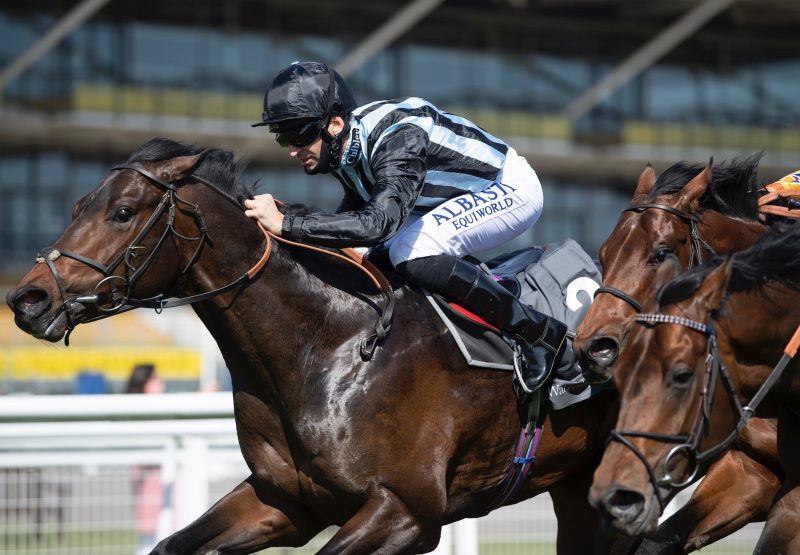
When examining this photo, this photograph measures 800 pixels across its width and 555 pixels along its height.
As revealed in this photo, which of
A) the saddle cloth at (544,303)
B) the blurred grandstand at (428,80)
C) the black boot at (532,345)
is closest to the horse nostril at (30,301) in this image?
the saddle cloth at (544,303)

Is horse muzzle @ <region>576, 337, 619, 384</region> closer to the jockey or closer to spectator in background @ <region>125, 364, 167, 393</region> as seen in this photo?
the jockey

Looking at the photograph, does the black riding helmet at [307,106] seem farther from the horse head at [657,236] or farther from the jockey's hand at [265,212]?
the horse head at [657,236]

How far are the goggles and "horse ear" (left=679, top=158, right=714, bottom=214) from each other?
3.79ft

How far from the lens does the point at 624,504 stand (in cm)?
275

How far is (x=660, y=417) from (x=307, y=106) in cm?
146

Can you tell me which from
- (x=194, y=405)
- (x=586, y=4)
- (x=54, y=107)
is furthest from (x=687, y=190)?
(x=586, y=4)

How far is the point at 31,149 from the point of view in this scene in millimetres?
18250

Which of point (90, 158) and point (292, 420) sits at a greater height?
point (292, 420)

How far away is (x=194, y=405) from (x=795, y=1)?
17.2 metres

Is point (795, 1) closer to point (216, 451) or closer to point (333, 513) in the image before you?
point (216, 451)

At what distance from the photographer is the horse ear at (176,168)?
3.56 meters

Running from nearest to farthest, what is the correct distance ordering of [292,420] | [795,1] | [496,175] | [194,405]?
[292,420]
[496,175]
[194,405]
[795,1]

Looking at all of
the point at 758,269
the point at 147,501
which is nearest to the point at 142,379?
the point at 147,501

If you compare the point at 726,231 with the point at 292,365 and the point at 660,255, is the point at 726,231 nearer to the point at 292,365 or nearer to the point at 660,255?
the point at 660,255
